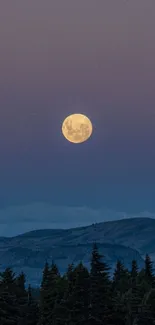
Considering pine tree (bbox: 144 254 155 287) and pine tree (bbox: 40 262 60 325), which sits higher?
pine tree (bbox: 144 254 155 287)

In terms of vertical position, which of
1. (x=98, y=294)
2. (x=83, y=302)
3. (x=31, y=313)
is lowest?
(x=83, y=302)

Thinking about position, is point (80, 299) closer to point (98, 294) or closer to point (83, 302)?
point (83, 302)

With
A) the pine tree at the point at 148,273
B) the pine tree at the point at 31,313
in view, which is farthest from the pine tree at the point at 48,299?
the pine tree at the point at 148,273

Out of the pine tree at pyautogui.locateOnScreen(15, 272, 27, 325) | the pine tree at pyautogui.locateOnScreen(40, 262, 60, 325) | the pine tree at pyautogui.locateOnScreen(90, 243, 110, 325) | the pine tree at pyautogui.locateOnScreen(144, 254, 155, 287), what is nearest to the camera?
the pine tree at pyautogui.locateOnScreen(90, 243, 110, 325)

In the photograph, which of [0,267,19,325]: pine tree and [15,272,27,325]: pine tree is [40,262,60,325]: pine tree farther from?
[0,267,19,325]: pine tree

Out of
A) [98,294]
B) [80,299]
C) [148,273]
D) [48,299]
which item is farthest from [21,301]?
[148,273]

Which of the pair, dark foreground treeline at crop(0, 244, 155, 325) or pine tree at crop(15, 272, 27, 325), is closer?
dark foreground treeline at crop(0, 244, 155, 325)

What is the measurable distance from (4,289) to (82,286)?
11.7 metres

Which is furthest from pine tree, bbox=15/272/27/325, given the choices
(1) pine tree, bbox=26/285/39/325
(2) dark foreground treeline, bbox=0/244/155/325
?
(1) pine tree, bbox=26/285/39/325

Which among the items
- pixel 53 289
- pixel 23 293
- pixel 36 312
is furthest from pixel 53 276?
pixel 23 293

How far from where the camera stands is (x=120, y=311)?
93625mm

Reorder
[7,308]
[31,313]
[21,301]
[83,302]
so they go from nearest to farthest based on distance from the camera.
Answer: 1. [83,302]
2. [7,308]
3. [31,313]
4. [21,301]

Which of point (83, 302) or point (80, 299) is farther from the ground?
point (80, 299)

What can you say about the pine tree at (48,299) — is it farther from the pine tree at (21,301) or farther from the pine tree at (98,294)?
the pine tree at (98,294)
